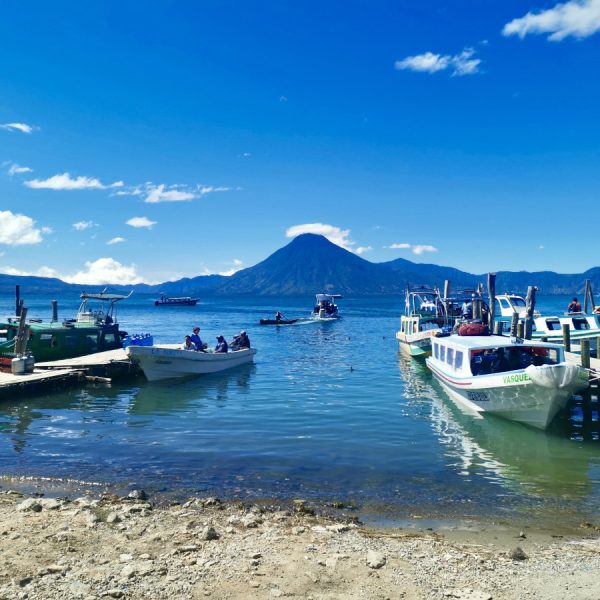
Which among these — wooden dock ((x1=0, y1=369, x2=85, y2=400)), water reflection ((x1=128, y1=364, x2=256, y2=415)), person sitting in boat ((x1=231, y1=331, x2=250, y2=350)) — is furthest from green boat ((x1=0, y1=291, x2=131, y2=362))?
person sitting in boat ((x1=231, y1=331, x2=250, y2=350))

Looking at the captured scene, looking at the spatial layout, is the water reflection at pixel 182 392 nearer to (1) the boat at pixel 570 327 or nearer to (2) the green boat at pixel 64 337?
(2) the green boat at pixel 64 337

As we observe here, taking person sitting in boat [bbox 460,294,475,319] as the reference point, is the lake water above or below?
below

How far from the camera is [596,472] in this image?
50.9ft

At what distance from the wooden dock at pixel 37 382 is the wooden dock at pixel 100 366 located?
2.86 feet

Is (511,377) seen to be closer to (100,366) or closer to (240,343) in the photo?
(100,366)

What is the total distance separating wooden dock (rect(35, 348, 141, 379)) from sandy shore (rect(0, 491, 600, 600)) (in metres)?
18.1

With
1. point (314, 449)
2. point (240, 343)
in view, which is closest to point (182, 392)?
point (240, 343)

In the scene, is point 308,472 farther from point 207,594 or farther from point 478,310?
point 478,310

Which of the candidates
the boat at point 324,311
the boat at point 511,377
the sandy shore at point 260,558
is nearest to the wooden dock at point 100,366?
the boat at point 511,377

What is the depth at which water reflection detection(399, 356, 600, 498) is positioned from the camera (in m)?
14.7

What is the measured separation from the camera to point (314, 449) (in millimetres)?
17859

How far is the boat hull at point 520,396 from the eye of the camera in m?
18.5

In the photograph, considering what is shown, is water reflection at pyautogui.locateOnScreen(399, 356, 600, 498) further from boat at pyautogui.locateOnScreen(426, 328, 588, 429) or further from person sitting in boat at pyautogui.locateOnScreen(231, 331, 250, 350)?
person sitting in boat at pyautogui.locateOnScreen(231, 331, 250, 350)

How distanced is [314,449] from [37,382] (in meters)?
15.1
